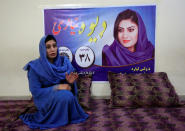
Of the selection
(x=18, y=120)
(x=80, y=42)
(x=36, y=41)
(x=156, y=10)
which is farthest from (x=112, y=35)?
(x=18, y=120)

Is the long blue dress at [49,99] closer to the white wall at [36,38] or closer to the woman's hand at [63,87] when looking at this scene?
the woman's hand at [63,87]

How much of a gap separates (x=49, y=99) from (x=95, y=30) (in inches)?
47.0

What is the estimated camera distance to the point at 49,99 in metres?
1.82

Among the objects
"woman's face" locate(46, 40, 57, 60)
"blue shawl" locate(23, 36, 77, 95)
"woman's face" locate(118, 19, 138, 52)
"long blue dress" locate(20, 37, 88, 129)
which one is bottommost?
"long blue dress" locate(20, 37, 88, 129)

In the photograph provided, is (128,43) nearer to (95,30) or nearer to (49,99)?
(95,30)

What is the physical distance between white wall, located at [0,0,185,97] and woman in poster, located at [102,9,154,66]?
0.16 metres

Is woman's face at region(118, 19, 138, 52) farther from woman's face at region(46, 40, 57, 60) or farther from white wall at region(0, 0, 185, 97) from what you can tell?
woman's face at region(46, 40, 57, 60)

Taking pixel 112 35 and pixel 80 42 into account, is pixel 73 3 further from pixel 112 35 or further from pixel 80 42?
pixel 112 35

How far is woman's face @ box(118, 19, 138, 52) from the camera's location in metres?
2.47

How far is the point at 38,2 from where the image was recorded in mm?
2535

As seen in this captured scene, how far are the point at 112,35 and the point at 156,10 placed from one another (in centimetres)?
69

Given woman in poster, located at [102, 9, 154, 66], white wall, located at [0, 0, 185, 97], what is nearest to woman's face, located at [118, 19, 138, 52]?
woman in poster, located at [102, 9, 154, 66]

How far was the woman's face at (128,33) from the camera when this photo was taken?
2473 millimetres

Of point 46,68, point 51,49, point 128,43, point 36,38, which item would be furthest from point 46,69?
point 128,43
